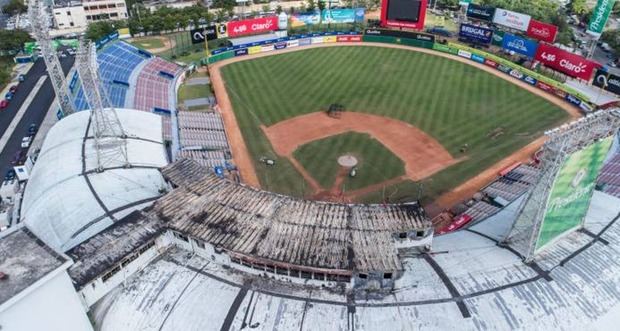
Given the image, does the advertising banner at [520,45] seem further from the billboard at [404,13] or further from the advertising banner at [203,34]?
the advertising banner at [203,34]

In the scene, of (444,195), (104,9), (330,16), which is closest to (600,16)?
(444,195)

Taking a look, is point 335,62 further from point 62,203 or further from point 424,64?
point 62,203

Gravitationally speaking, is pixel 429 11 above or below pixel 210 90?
above

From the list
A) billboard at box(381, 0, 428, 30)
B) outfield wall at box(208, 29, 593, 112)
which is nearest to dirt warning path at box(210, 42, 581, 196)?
outfield wall at box(208, 29, 593, 112)

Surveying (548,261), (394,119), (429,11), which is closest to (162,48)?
(394,119)

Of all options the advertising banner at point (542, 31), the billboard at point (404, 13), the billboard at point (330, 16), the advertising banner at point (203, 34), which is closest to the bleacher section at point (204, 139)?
the advertising banner at point (203, 34)

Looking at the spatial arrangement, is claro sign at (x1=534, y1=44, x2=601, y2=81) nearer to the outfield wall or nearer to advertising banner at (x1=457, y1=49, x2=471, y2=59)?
the outfield wall

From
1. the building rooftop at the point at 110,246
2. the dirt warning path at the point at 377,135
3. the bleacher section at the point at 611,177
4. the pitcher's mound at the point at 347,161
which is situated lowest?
the pitcher's mound at the point at 347,161
